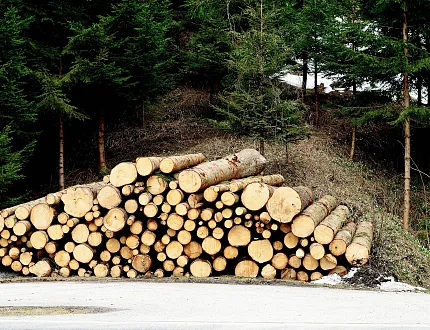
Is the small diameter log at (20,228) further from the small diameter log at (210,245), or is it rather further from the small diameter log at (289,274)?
the small diameter log at (289,274)

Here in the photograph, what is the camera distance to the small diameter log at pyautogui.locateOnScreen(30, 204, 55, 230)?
9.41 metres

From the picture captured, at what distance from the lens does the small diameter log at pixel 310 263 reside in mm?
8641

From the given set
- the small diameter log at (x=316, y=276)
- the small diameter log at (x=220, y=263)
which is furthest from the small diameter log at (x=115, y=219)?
the small diameter log at (x=316, y=276)

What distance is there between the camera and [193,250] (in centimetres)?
913

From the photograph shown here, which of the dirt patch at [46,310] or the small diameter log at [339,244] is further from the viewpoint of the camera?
the small diameter log at [339,244]

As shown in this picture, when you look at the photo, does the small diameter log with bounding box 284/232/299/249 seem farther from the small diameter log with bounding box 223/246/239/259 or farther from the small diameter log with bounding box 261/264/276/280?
the small diameter log with bounding box 223/246/239/259

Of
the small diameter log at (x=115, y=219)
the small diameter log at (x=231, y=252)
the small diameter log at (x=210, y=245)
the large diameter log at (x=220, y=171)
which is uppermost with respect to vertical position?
the large diameter log at (x=220, y=171)

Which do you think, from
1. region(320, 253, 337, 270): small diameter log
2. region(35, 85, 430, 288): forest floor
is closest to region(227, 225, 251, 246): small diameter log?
region(320, 253, 337, 270): small diameter log

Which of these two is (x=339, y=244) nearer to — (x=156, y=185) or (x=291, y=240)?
(x=291, y=240)

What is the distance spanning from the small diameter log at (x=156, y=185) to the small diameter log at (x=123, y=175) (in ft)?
1.09

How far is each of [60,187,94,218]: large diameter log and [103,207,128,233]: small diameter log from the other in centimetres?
46

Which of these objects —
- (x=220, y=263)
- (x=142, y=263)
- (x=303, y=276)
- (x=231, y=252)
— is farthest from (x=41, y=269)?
(x=303, y=276)

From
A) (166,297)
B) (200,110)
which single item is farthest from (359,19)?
(166,297)

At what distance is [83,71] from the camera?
1491cm
